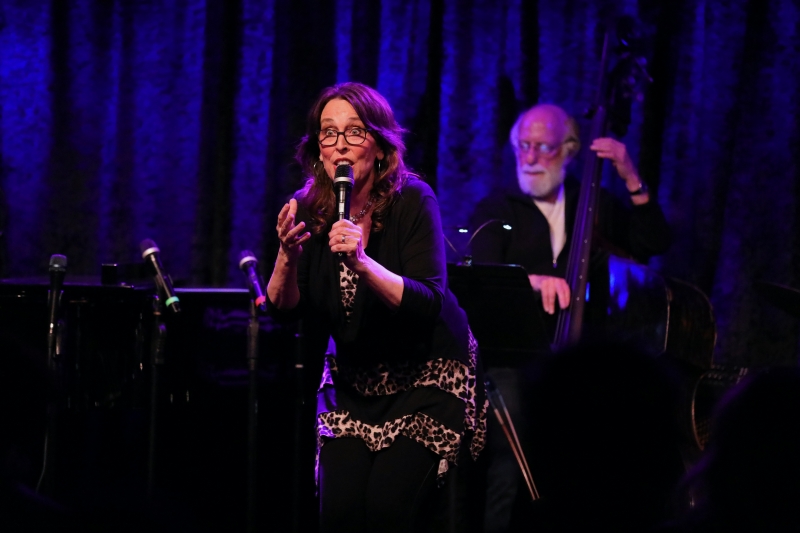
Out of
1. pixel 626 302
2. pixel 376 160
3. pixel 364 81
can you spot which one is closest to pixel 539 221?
pixel 626 302

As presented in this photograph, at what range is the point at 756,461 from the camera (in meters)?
1.14

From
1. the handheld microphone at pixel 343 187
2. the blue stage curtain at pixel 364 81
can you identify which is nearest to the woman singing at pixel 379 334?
the handheld microphone at pixel 343 187

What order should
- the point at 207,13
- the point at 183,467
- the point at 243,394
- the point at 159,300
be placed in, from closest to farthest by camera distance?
1. the point at 159,300
2. the point at 243,394
3. the point at 183,467
4. the point at 207,13

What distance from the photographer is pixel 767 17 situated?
4.19 metres

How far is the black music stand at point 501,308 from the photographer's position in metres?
3.23

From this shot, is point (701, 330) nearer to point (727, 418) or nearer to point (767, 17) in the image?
point (767, 17)

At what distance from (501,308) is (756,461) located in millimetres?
2184

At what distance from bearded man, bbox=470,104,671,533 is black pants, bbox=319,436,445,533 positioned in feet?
3.81

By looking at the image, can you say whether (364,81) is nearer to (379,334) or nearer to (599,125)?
Result: (599,125)

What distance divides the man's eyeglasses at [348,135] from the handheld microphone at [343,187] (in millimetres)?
227

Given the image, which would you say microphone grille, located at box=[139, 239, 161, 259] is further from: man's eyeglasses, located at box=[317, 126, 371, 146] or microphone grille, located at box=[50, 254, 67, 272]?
man's eyeglasses, located at box=[317, 126, 371, 146]

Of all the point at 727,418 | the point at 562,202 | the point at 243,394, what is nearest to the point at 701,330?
the point at 562,202

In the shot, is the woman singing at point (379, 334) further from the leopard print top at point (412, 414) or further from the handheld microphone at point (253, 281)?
the handheld microphone at point (253, 281)

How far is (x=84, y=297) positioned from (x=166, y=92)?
1.47 meters
